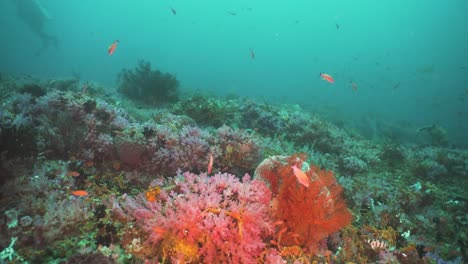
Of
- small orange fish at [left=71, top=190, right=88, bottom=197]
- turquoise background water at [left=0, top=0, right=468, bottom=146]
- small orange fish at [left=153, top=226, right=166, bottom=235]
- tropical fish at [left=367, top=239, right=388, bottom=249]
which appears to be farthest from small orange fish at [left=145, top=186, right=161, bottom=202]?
turquoise background water at [left=0, top=0, right=468, bottom=146]

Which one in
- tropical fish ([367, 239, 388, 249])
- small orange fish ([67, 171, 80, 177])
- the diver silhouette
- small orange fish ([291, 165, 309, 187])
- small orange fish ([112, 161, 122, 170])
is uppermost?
the diver silhouette

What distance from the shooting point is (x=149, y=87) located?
1340 centimetres

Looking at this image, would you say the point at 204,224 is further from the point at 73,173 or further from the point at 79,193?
the point at 73,173

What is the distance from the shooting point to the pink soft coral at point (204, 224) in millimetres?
2648

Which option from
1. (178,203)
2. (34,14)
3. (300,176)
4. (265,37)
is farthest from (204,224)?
(265,37)

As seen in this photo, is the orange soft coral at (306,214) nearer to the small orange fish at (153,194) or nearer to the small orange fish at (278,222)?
the small orange fish at (278,222)

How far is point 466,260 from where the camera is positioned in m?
3.63

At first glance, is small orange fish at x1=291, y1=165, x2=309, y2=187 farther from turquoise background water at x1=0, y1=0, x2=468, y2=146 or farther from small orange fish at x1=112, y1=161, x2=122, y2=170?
turquoise background water at x1=0, y1=0, x2=468, y2=146

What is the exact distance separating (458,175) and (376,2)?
201843mm

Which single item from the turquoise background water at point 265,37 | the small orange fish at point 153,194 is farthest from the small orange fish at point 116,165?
the turquoise background water at point 265,37

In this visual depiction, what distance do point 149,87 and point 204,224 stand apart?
473 inches

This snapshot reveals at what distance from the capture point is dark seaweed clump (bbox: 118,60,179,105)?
13312mm

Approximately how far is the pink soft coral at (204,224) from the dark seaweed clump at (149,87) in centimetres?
1087

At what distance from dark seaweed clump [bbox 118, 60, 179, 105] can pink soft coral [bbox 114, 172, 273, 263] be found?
35.7 ft
